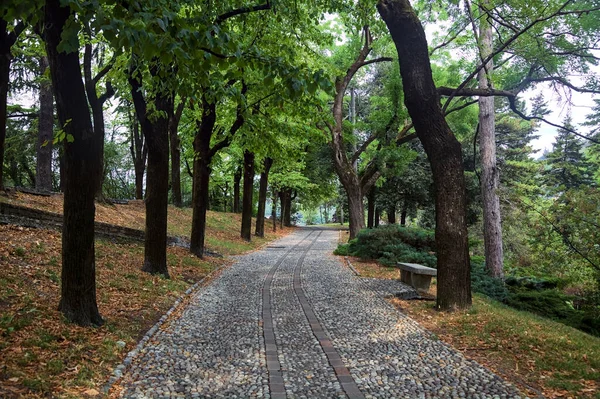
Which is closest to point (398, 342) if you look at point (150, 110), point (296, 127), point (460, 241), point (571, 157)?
point (460, 241)

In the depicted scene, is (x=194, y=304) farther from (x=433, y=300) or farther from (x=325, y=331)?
(x=433, y=300)

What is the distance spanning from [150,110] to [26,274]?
A: 4.41 m

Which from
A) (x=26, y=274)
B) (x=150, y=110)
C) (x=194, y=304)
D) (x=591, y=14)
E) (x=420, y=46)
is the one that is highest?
(x=591, y=14)

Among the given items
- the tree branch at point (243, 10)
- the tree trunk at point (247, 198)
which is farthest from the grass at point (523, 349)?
the tree trunk at point (247, 198)

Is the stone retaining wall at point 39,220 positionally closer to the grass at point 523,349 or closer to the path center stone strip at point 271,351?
the path center stone strip at point 271,351

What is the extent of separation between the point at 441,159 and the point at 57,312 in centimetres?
611

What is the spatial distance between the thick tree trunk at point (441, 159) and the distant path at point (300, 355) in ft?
3.78

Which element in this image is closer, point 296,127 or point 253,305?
point 253,305

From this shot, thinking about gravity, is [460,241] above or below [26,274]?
above

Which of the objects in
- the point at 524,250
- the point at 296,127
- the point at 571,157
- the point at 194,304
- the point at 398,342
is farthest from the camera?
the point at 571,157

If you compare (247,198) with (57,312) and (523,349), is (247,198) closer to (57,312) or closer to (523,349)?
(57,312)

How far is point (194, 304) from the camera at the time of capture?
23.9ft

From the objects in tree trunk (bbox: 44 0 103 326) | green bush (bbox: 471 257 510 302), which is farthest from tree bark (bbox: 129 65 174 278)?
green bush (bbox: 471 257 510 302)

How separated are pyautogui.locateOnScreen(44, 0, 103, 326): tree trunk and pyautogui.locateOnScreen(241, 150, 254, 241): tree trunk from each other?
14.7m
